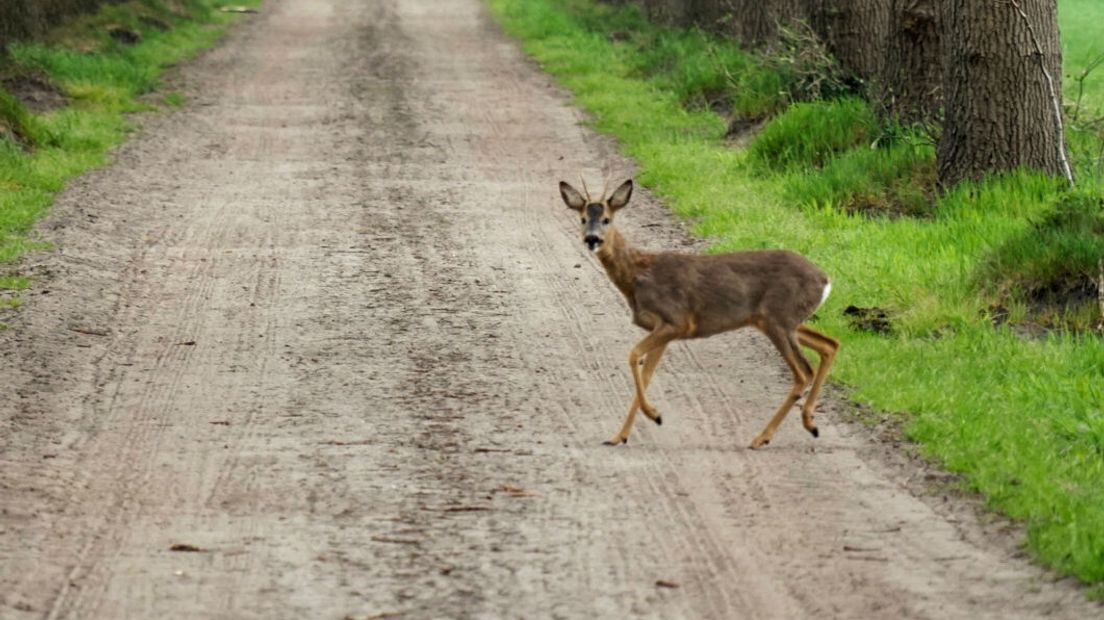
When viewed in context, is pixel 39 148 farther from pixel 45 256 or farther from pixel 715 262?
pixel 715 262

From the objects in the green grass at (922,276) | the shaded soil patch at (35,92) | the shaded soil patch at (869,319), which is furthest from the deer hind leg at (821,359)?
the shaded soil patch at (35,92)

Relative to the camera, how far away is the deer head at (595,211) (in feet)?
28.2

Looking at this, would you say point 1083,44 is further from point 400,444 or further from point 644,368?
point 400,444

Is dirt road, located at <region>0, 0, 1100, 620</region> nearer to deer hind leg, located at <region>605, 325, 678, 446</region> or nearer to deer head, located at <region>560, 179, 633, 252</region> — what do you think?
deer hind leg, located at <region>605, 325, 678, 446</region>

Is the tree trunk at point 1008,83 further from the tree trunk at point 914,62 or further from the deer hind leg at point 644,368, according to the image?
the deer hind leg at point 644,368

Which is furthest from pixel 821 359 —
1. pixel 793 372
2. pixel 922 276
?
pixel 922 276

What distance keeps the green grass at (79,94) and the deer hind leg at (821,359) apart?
5.48 meters

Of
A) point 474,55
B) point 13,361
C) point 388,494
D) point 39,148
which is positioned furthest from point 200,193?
point 474,55

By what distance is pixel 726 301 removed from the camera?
8.66m

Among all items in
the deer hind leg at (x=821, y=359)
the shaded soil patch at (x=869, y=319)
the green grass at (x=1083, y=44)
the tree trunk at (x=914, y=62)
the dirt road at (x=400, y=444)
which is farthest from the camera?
the green grass at (x=1083, y=44)

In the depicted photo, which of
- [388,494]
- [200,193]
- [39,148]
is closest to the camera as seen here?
[388,494]

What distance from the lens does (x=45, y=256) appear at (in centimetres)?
1255

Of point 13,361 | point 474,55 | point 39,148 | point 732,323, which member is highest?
point 732,323

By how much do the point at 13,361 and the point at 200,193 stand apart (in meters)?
5.90
